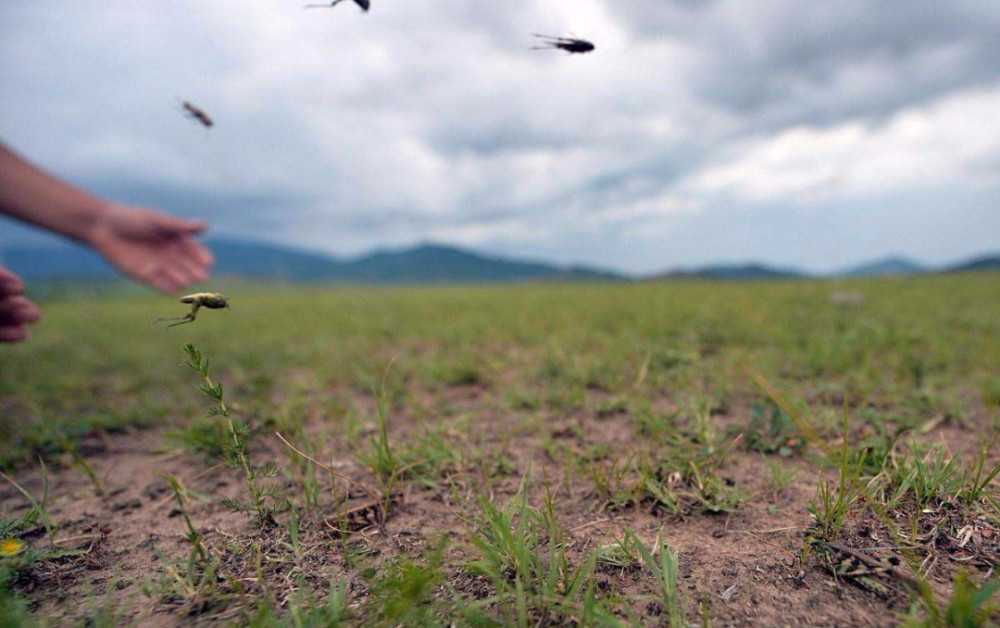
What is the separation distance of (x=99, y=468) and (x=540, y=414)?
2.21 meters

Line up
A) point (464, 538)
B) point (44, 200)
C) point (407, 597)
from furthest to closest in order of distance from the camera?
point (44, 200) → point (464, 538) → point (407, 597)

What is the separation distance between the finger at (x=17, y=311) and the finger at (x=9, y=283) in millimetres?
69

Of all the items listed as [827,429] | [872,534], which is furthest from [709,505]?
[827,429]

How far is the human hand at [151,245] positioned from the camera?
312 centimetres

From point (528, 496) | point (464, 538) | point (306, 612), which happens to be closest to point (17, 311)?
point (306, 612)

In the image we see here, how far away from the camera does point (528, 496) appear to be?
5.49 feet

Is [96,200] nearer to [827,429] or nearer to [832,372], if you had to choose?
[827,429]

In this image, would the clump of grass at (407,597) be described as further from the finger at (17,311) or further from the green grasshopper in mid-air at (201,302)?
the finger at (17,311)

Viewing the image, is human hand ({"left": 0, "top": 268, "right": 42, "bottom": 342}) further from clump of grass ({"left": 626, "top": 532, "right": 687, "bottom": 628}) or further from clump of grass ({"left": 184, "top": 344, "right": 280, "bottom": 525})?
clump of grass ({"left": 626, "top": 532, "right": 687, "bottom": 628})

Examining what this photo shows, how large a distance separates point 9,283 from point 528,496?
2663 mm

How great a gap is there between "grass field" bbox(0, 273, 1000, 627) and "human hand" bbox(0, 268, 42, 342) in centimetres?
56

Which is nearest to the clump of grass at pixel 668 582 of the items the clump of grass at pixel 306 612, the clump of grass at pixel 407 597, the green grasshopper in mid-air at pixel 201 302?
the clump of grass at pixel 407 597

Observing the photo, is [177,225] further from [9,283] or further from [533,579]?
[533,579]

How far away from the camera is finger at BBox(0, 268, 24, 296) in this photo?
2143 millimetres
